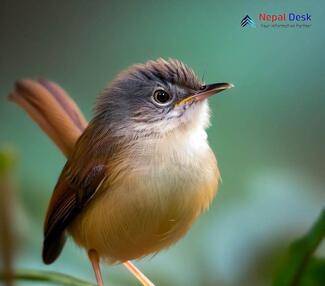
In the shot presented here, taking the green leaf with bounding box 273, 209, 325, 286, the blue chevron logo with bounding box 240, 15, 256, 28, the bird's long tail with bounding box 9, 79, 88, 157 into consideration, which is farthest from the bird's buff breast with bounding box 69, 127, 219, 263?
the blue chevron logo with bounding box 240, 15, 256, 28

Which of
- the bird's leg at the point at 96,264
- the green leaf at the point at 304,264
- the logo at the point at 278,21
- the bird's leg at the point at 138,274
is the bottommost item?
the bird's leg at the point at 138,274

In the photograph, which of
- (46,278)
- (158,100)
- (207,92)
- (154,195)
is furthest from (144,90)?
(46,278)

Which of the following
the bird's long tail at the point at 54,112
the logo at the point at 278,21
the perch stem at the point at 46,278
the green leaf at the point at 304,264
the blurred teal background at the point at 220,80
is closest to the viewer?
the green leaf at the point at 304,264

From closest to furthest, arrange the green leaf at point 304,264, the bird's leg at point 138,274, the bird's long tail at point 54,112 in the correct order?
1. the green leaf at point 304,264
2. the bird's leg at point 138,274
3. the bird's long tail at point 54,112

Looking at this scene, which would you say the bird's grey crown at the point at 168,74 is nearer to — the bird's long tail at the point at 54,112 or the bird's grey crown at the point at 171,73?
the bird's grey crown at the point at 171,73

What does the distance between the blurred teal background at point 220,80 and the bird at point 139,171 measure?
29cm

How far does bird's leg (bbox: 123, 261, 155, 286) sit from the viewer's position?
1.54 m

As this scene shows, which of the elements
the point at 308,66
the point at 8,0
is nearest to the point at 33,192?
the point at 8,0

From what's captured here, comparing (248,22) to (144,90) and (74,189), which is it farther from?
(74,189)

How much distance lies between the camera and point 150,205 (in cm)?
128

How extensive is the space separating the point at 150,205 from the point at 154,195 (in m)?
0.03

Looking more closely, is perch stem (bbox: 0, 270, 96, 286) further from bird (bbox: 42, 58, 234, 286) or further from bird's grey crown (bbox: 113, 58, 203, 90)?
bird's grey crown (bbox: 113, 58, 203, 90)

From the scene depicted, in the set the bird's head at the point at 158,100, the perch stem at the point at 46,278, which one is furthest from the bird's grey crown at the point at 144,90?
the perch stem at the point at 46,278

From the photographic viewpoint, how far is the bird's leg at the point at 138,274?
1.54m
